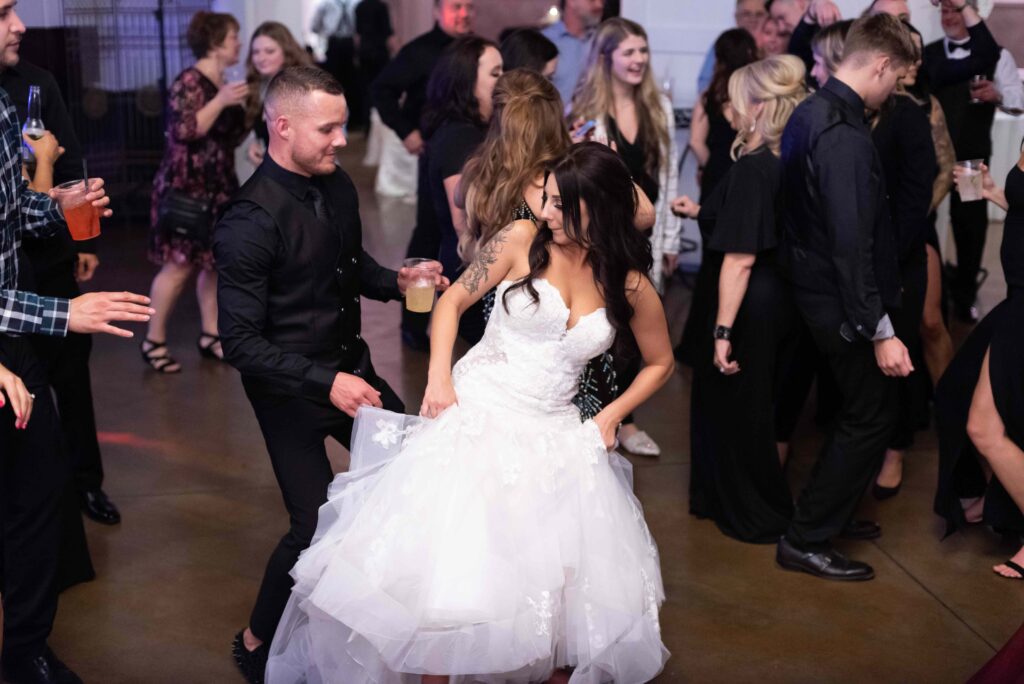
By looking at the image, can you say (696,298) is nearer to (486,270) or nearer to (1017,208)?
(1017,208)

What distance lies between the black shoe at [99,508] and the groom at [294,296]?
3.86 feet

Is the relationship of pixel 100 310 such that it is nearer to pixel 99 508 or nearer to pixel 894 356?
pixel 99 508

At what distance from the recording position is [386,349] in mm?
6242

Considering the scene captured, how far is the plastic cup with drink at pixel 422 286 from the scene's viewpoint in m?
3.24

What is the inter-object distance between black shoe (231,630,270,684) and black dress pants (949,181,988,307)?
449 centimetres

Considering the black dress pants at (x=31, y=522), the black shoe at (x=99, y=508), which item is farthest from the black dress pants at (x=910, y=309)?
the black shoe at (x=99, y=508)

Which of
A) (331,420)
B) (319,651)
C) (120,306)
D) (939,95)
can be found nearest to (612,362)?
(331,420)

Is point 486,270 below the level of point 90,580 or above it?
above

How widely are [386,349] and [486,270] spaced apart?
3164mm

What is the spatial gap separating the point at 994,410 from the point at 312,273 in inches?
83.8

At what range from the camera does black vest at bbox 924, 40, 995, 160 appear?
5750 mm

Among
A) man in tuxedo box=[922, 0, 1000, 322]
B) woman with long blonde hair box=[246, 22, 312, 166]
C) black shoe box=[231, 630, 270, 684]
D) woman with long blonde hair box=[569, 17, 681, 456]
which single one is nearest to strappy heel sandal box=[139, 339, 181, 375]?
woman with long blonde hair box=[246, 22, 312, 166]

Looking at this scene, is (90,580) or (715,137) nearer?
(90,580)

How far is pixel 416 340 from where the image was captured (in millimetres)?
6230
